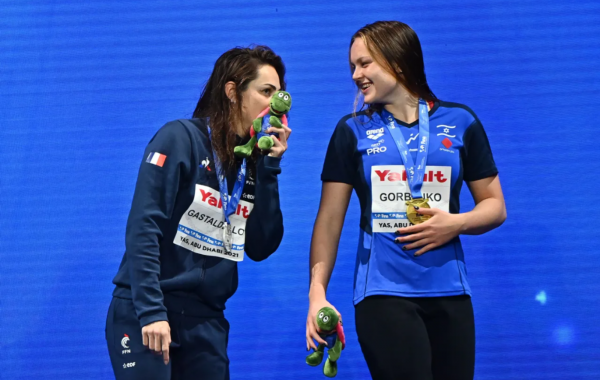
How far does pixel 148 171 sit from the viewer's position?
192 cm

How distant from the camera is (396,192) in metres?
1.96

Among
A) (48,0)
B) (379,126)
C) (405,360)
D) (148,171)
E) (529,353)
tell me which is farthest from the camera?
(48,0)

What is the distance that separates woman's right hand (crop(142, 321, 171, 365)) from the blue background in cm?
119

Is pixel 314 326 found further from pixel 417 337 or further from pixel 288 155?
pixel 288 155

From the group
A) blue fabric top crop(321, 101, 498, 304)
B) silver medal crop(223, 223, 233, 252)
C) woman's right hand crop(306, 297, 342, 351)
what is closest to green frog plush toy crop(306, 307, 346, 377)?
woman's right hand crop(306, 297, 342, 351)

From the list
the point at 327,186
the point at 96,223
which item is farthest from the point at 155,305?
the point at 96,223

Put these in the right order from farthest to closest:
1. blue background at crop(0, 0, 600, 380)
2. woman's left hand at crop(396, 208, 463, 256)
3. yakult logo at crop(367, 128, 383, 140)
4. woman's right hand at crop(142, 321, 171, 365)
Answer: blue background at crop(0, 0, 600, 380) < yakult logo at crop(367, 128, 383, 140) < woman's left hand at crop(396, 208, 463, 256) < woman's right hand at crop(142, 321, 171, 365)

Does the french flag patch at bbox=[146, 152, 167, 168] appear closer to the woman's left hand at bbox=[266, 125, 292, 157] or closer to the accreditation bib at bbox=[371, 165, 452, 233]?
the woman's left hand at bbox=[266, 125, 292, 157]

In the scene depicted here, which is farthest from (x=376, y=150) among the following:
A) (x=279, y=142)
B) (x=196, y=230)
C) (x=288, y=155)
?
(x=288, y=155)

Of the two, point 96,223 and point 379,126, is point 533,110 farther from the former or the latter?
point 96,223

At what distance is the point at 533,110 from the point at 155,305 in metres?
1.92

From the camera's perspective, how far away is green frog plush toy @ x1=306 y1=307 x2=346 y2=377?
1.80 metres

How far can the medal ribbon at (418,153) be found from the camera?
1942mm

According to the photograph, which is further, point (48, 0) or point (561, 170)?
point (48, 0)
